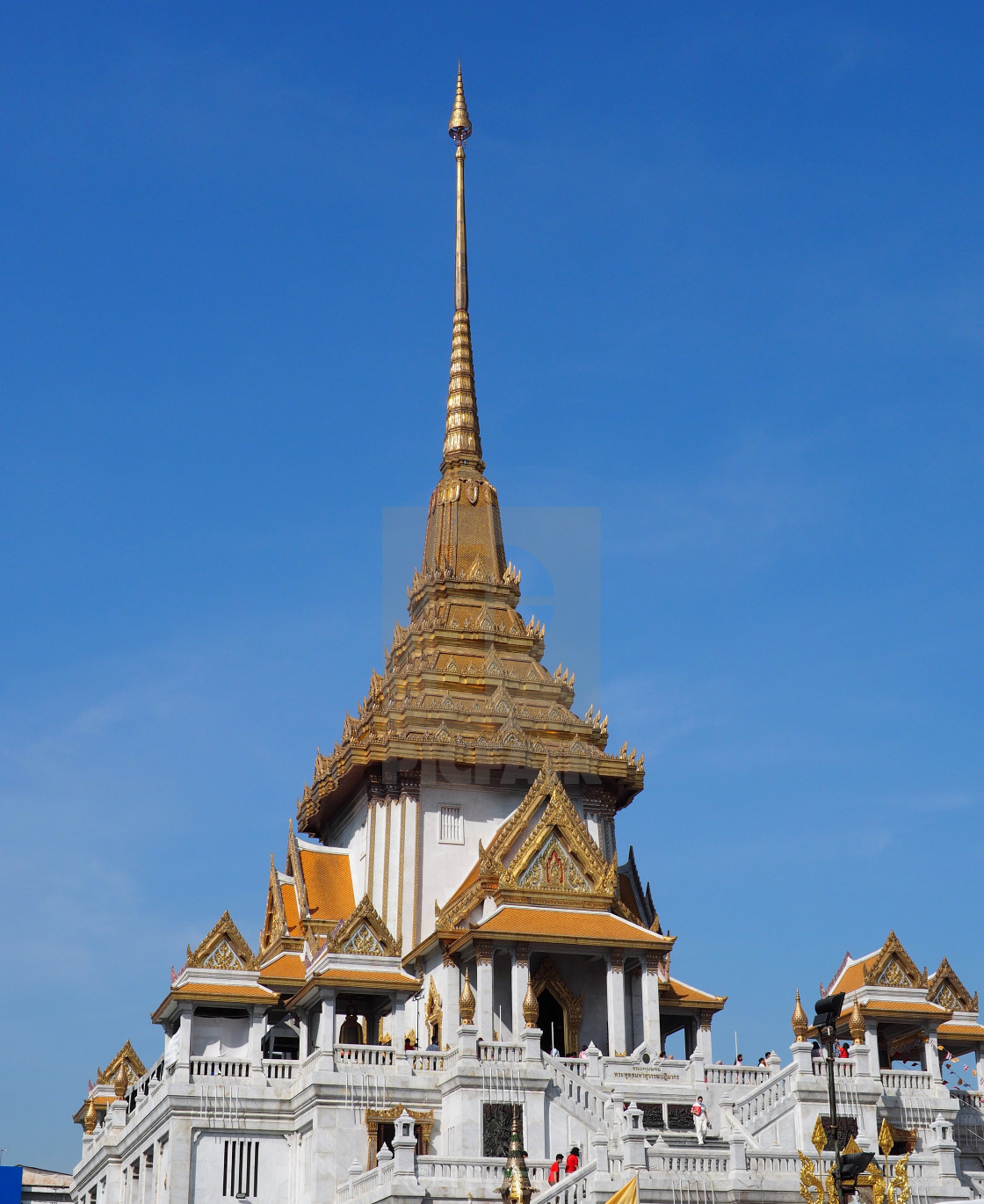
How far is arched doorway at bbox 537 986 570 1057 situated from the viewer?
48.2 m

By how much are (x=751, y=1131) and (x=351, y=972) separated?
9764 millimetres

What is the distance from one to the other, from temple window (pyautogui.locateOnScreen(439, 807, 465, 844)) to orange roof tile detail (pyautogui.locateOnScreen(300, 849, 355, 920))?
137 inches

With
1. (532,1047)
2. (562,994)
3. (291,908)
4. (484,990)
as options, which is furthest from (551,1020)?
(532,1047)

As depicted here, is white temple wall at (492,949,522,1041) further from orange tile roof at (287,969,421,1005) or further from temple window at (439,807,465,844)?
temple window at (439,807,465,844)

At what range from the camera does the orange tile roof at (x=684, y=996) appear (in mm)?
50375

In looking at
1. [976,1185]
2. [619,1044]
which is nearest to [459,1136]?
[619,1044]

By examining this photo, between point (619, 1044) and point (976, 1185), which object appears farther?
point (619, 1044)

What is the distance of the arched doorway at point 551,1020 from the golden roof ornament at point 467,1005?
3.86 meters

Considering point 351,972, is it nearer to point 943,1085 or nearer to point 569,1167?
point 569,1167

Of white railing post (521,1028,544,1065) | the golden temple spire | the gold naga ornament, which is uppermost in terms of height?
the golden temple spire

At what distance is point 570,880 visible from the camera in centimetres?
4900

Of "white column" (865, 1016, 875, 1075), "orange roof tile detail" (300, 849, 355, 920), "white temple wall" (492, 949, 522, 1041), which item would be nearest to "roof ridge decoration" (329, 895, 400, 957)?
"white temple wall" (492, 949, 522, 1041)

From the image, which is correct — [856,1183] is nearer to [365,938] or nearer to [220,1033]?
[365,938]

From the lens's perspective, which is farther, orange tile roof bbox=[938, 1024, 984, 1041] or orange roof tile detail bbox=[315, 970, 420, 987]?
orange tile roof bbox=[938, 1024, 984, 1041]
